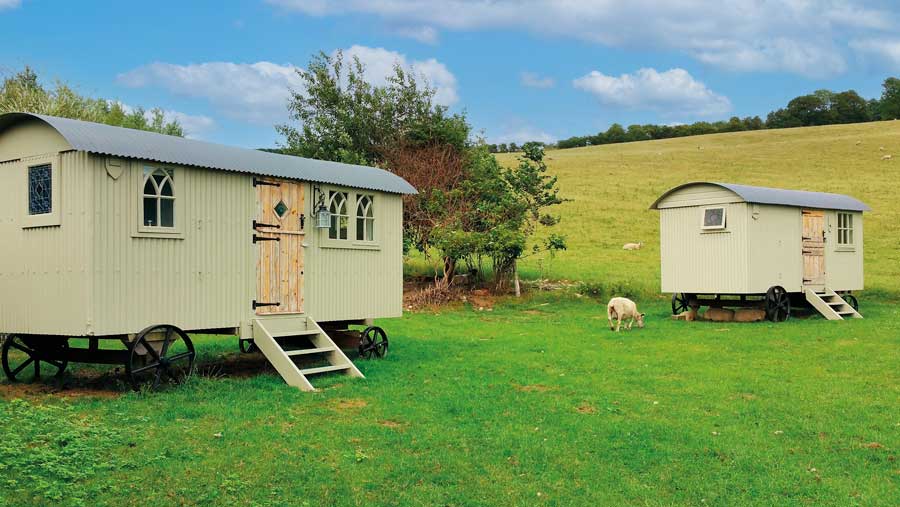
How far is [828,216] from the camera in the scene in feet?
74.1

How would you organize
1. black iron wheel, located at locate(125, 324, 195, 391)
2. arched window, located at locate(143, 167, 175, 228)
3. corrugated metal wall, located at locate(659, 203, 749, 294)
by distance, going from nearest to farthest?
black iron wheel, located at locate(125, 324, 195, 391) < arched window, located at locate(143, 167, 175, 228) < corrugated metal wall, located at locate(659, 203, 749, 294)

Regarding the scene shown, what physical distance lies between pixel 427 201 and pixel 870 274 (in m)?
16.7

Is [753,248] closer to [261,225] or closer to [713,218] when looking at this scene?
[713,218]

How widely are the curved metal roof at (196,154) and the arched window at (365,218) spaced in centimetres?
30

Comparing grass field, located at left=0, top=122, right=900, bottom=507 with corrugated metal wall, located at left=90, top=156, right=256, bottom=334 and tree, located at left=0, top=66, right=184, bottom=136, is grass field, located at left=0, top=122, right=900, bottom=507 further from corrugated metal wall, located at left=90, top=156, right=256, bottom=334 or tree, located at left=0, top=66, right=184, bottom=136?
tree, located at left=0, top=66, right=184, bottom=136

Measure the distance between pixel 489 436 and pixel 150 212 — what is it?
18.4 ft

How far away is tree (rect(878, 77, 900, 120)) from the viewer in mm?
87562

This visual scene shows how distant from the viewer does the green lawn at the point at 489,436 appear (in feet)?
21.9

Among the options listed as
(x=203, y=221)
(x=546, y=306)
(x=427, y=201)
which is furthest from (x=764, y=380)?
(x=427, y=201)

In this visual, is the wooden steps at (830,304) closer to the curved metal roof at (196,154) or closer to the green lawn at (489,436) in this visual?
the green lawn at (489,436)

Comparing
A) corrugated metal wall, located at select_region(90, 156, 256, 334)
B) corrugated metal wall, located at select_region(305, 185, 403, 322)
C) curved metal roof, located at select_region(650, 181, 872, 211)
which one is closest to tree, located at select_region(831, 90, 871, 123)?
curved metal roof, located at select_region(650, 181, 872, 211)

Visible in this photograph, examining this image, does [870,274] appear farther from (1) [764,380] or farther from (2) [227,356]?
(2) [227,356]

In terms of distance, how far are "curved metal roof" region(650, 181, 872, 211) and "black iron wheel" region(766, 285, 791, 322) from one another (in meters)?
2.26

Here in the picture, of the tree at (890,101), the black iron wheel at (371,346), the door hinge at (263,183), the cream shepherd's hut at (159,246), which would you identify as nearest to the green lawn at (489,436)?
the black iron wheel at (371,346)
